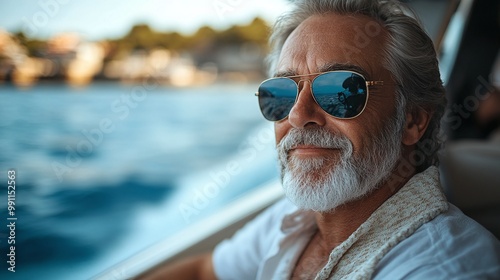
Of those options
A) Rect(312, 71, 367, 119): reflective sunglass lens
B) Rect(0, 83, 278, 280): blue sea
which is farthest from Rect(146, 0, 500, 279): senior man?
Rect(0, 83, 278, 280): blue sea

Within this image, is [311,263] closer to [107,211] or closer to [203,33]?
[107,211]

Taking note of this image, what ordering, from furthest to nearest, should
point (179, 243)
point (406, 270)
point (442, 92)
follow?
point (179, 243)
point (442, 92)
point (406, 270)

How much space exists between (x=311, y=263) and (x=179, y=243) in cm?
89

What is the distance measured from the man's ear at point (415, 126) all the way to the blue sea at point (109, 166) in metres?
0.42

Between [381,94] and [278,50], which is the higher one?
[278,50]

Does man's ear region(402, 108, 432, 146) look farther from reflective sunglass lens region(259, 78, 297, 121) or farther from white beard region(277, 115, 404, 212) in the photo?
reflective sunglass lens region(259, 78, 297, 121)

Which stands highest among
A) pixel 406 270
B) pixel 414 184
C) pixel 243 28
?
pixel 243 28

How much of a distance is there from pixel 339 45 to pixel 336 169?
0.30 m

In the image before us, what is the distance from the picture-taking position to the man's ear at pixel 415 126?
119 centimetres

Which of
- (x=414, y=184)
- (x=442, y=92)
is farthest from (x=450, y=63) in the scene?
(x=414, y=184)

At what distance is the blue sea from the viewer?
184 cm

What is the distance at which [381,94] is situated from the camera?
3.71ft

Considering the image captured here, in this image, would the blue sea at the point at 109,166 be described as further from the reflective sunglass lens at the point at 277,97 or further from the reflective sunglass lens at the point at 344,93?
the reflective sunglass lens at the point at 344,93

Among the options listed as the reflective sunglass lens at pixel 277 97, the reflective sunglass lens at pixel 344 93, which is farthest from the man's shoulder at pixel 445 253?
the reflective sunglass lens at pixel 277 97
